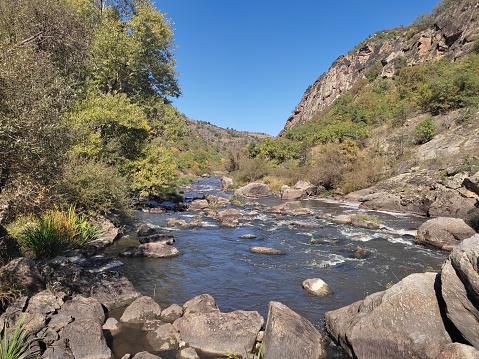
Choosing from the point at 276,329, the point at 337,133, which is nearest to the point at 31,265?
the point at 276,329

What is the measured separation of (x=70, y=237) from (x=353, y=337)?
10.5 m

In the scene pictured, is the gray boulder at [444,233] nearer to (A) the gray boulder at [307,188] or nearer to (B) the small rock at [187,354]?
(B) the small rock at [187,354]

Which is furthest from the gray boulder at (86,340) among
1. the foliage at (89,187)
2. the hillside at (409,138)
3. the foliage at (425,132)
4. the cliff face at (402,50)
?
the cliff face at (402,50)

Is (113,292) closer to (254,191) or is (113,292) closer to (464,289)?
(464,289)

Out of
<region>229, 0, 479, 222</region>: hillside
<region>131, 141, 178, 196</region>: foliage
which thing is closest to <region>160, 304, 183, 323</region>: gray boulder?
<region>131, 141, 178, 196</region>: foliage

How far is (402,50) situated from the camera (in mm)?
65688

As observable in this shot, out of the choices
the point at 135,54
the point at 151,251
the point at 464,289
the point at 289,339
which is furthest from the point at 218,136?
the point at 464,289

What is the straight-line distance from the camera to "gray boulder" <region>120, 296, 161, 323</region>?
805 centimetres

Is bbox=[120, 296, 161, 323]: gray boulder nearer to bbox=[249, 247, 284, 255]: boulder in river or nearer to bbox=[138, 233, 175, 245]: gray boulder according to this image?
bbox=[138, 233, 175, 245]: gray boulder

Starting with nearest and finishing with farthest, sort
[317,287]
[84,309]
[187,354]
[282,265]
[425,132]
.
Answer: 1. [187,354]
2. [84,309]
3. [317,287]
4. [282,265]
5. [425,132]

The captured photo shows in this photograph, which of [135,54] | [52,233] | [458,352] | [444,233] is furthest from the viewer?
[135,54]

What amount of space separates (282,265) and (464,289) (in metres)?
7.90

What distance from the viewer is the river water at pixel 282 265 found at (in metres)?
10.1

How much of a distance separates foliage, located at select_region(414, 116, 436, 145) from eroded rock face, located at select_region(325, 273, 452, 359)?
32550 millimetres
